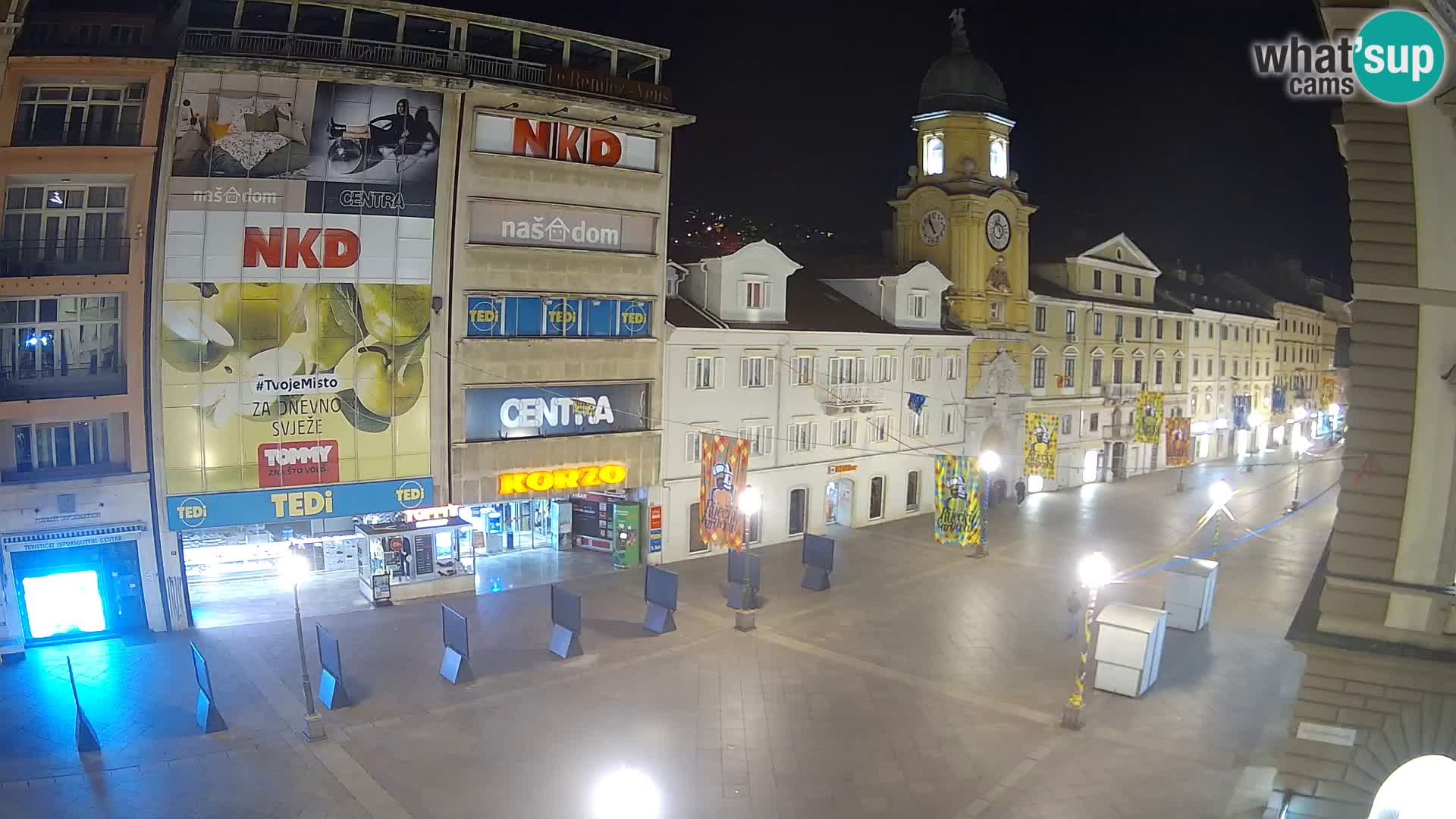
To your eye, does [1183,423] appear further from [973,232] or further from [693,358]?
[693,358]

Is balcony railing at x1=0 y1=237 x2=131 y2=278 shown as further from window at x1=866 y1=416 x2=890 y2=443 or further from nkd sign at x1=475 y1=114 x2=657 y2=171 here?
window at x1=866 y1=416 x2=890 y2=443

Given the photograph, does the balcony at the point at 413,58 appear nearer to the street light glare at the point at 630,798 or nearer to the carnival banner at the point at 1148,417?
the street light glare at the point at 630,798

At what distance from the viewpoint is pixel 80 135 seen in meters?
23.0

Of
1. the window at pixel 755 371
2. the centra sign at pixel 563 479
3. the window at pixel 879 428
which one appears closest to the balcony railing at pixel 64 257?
the centra sign at pixel 563 479

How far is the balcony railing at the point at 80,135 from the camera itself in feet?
73.9

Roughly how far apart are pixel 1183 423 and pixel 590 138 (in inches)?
1397

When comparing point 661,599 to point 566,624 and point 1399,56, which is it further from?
point 1399,56

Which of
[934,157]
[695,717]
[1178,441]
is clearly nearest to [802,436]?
[934,157]

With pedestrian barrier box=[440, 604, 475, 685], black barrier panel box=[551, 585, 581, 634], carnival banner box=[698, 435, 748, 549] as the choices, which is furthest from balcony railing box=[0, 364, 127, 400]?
carnival banner box=[698, 435, 748, 549]

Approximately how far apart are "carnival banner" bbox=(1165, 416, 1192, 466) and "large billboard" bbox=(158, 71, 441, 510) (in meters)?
38.4

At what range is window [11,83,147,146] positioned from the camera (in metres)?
22.5

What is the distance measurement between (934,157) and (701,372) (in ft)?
59.9

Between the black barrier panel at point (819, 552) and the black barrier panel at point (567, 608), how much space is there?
8240 mm

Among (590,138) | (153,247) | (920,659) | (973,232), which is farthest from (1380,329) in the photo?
(973,232)
